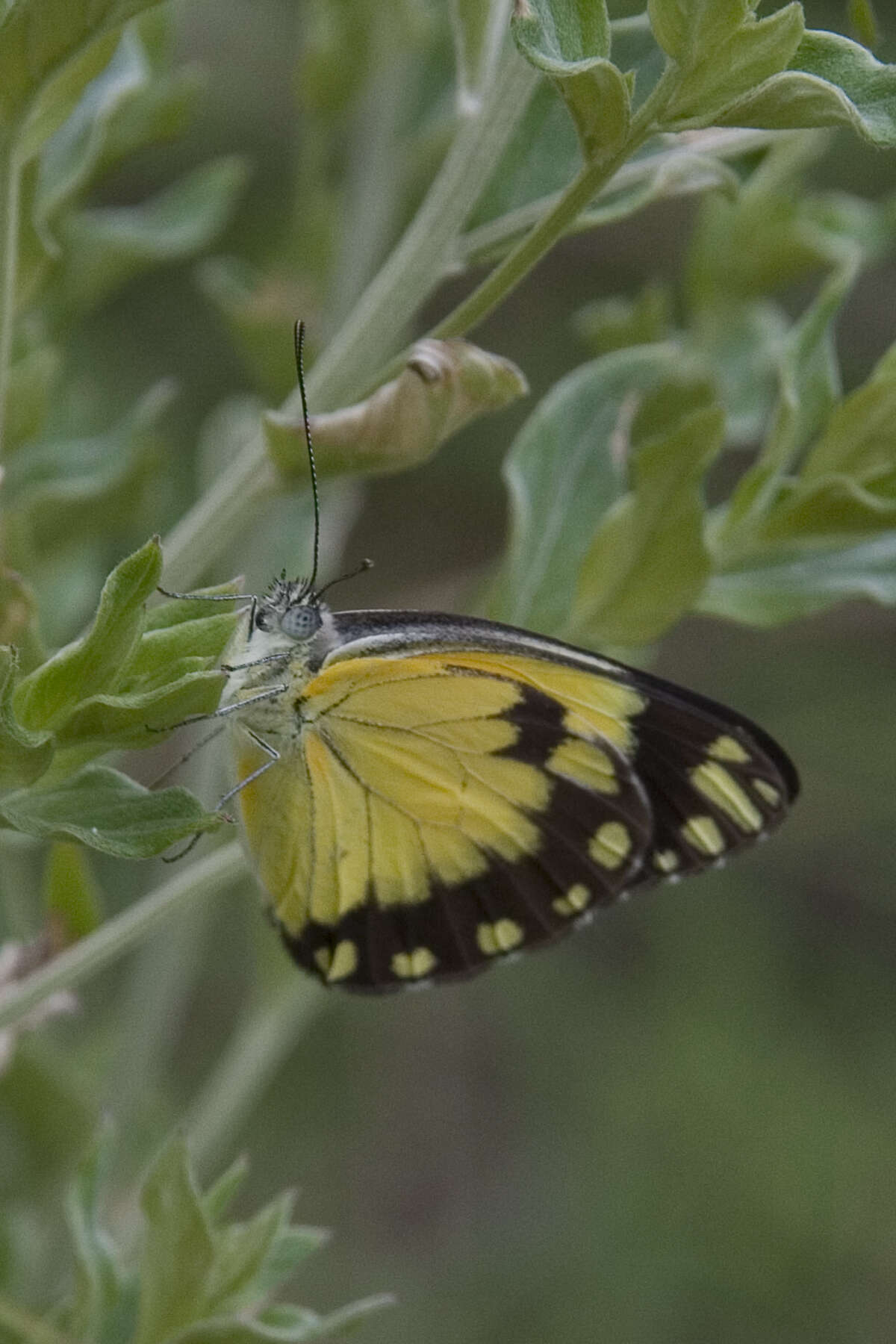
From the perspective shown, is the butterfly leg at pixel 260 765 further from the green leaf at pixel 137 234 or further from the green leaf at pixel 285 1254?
the green leaf at pixel 137 234

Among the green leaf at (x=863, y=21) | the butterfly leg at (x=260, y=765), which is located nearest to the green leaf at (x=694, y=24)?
the green leaf at (x=863, y=21)

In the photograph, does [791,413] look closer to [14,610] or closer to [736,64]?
[736,64]

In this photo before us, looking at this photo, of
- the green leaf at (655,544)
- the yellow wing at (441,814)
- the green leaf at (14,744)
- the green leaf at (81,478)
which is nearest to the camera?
the green leaf at (14,744)

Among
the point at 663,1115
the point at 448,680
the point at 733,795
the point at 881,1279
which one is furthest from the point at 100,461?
the point at 881,1279

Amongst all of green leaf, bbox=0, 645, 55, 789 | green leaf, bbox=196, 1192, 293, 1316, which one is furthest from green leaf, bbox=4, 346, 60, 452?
green leaf, bbox=196, 1192, 293, 1316

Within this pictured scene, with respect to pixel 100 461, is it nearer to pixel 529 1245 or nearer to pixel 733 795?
pixel 733 795

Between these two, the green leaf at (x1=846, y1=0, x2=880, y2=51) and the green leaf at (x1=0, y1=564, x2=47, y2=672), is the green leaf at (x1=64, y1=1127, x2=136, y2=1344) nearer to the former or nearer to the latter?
the green leaf at (x1=0, y1=564, x2=47, y2=672)
